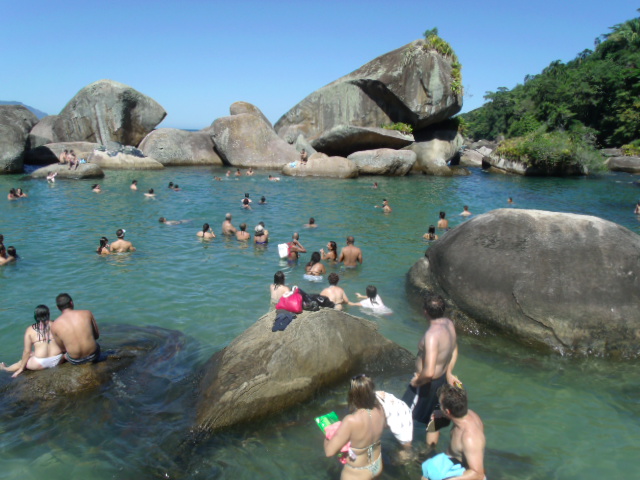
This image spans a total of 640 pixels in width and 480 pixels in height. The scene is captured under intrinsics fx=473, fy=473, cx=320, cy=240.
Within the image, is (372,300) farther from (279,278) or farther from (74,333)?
(74,333)

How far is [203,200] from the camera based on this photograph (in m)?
23.4

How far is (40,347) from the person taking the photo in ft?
23.4

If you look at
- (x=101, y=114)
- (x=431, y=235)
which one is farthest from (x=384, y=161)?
(x=101, y=114)

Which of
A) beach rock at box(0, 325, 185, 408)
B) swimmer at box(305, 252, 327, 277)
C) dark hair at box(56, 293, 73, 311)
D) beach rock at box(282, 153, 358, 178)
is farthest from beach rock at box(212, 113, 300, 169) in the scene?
dark hair at box(56, 293, 73, 311)

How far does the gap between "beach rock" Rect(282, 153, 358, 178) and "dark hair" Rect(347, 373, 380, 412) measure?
27259mm

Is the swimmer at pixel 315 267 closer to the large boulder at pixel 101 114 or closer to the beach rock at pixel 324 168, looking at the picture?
the beach rock at pixel 324 168

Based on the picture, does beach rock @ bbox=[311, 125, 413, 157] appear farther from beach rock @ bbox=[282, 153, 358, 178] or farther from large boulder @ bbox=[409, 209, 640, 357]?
large boulder @ bbox=[409, 209, 640, 357]

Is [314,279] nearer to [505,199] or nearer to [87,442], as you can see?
[87,442]

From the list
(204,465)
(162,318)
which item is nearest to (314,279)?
(162,318)

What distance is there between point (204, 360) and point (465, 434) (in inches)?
192

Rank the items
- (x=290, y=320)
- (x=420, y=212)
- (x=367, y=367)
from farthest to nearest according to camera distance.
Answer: (x=420, y=212) → (x=367, y=367) → (x=290, y=320)

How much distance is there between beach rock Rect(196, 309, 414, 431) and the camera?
20.1 feet

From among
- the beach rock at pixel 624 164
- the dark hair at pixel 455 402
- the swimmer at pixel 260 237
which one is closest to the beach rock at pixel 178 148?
the swimmer at pixel 260 237

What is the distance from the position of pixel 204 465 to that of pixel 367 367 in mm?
2811
